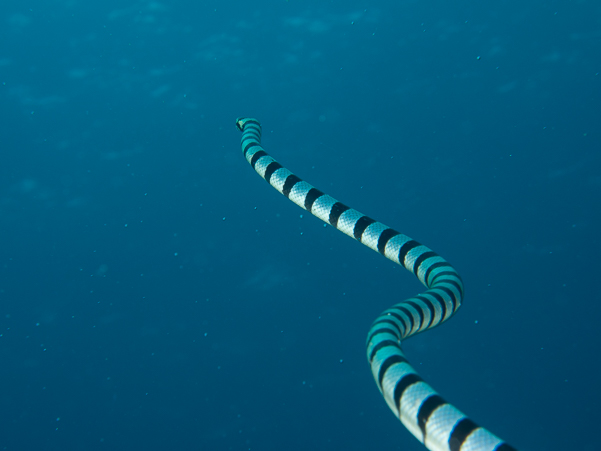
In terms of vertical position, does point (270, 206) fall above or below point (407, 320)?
below

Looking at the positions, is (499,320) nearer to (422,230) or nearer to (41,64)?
(422,230)

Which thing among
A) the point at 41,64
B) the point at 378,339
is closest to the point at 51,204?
the point at 41,64

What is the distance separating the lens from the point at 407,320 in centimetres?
355

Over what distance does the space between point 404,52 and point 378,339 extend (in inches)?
429

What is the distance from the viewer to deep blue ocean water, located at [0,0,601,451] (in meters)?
11.1

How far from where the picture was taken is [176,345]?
43.4 feet

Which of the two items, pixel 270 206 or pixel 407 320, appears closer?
pixel 407 320

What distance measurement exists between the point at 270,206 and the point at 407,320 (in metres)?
8.73

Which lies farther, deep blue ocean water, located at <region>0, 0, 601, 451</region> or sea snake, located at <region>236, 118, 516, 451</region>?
deep blue ocean water, located at <region>0, 0, 601, 451</region>

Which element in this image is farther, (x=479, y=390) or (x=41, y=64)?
(x=479, y=390)

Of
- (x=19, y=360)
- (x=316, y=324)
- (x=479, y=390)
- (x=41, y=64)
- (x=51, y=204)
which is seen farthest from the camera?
(x=479, y=390)

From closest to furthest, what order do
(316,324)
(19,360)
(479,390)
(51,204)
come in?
(51,204), (19,360), (316,324), (479,390)

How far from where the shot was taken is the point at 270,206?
1204 centimetres

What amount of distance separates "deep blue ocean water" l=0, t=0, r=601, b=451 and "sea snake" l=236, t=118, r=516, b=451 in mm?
5840
